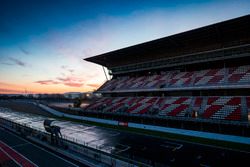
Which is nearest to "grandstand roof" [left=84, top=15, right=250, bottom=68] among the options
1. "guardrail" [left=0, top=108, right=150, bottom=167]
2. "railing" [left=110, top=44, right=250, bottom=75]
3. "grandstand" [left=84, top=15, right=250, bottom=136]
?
"grandstand" [left=84, top=15, right=250, bottom=136]

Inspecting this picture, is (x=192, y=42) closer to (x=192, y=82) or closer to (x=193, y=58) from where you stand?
(x=193, y=58)

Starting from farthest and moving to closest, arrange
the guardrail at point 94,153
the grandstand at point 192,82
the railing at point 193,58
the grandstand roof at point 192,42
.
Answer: the railing at point 193,58
the grandstand roof at point 192,42
the grandstand at point 192,82
the guardrail at point 94,153

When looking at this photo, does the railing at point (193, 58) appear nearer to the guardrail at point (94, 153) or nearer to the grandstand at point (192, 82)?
the grandstand at point (192, 82)

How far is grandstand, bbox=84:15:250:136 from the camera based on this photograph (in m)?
20.8

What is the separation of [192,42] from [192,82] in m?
7.75

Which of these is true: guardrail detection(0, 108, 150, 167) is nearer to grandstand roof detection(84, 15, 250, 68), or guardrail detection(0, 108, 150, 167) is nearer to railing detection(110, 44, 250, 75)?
grandstand roof detection(84, 15, 250, 68)

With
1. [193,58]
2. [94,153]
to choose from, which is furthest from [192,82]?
[94,153]

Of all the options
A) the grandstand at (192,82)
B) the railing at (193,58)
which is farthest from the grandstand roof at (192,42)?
the railing at (193,58)

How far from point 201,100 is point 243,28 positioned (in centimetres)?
1261

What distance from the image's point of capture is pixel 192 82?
27.0 metres

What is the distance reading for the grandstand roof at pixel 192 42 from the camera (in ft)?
75.2

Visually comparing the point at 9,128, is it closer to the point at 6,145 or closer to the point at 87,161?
the point at 6,145

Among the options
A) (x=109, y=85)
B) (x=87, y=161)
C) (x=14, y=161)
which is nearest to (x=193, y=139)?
(x=87, y=161)

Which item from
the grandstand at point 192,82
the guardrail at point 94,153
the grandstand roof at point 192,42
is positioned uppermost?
the grandstand roof at point 192,42
